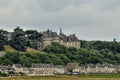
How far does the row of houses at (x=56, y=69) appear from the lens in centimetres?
14950

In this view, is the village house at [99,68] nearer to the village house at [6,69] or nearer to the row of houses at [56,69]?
the row of houses at [56,69]

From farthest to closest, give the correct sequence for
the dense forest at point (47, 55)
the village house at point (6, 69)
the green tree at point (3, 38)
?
the green tree at point (3, 38) → the dense forest at point (47, 55) → the village house at point (6, 69)

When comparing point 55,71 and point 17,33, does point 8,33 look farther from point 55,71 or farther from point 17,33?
point 55,71

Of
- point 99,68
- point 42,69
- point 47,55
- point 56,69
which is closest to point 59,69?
point 56,69

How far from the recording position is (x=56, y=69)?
16125 cm

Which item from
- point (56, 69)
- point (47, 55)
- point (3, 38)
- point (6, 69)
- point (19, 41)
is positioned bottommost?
point (6, 69)

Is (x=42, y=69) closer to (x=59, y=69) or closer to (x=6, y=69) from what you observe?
(x=59, y=69)

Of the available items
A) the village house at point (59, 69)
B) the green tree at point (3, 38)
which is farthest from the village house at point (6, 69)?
the green tree at point (3, 38)

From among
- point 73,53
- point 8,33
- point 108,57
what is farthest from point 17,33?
point 108,57

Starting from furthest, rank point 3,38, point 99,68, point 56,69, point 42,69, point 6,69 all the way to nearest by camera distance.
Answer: point 3,38, point 99,68, point 56,69, point 42,69, point 6,69

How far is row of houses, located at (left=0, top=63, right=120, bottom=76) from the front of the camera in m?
150

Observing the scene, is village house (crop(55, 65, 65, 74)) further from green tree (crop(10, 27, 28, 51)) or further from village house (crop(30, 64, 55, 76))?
green tree (crop(10, 27, 28, 51))

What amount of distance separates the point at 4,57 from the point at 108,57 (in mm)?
46461

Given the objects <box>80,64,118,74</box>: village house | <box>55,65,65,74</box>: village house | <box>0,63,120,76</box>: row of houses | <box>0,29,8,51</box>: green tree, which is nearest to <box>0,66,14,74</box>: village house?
<box>0,63,120,76</box>: row of houses
